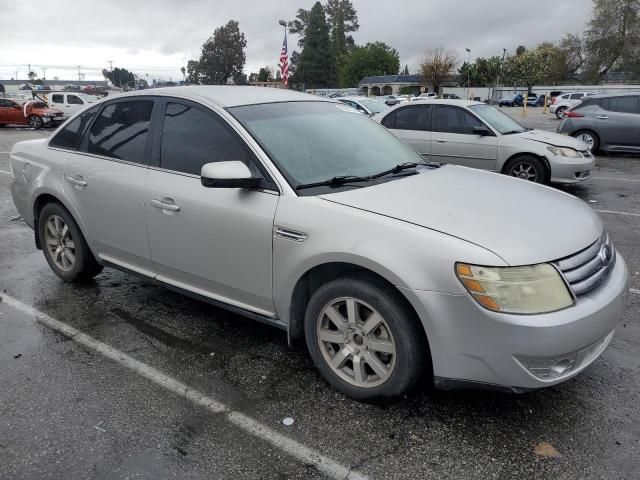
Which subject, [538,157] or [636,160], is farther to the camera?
[636,160]

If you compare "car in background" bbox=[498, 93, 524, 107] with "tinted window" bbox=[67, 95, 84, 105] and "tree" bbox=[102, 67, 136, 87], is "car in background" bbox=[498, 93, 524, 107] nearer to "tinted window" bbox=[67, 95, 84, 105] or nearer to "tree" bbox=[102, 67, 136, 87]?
"tinted window" bbox=[67, 95, 84, 105]

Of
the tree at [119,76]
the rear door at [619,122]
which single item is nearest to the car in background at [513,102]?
the rear door at [619,122]

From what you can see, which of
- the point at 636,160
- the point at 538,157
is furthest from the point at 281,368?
the point at 636,160

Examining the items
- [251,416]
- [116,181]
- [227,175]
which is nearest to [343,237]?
[227,175]

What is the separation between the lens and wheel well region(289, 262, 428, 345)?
8.93ft

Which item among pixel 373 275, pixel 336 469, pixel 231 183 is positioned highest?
pixel 231 183

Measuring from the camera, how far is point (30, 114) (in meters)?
23.9

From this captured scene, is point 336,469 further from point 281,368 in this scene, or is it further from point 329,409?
point 281,368

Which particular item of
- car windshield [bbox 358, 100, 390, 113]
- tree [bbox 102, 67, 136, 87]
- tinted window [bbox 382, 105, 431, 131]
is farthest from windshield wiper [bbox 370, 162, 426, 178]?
tree [bbox 102, 67, 136, 87]

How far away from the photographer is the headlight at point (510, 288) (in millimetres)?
2439

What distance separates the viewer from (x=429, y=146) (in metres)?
9.27

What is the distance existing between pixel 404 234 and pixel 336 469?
1146 millimetres

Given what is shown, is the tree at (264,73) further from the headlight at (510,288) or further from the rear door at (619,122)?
the headlight at (510,288)

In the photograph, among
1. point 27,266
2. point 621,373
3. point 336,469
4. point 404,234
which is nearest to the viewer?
point 336,469
